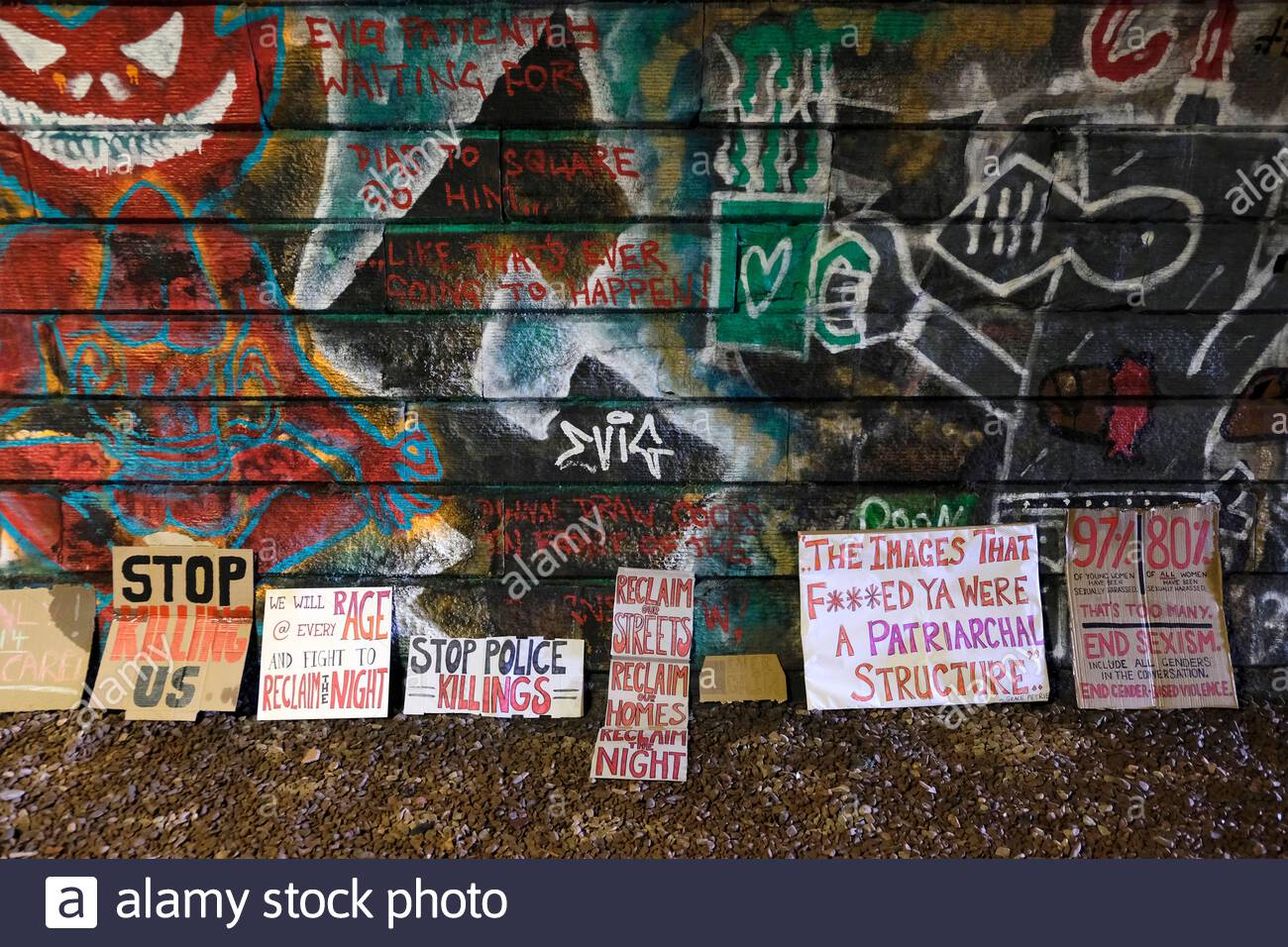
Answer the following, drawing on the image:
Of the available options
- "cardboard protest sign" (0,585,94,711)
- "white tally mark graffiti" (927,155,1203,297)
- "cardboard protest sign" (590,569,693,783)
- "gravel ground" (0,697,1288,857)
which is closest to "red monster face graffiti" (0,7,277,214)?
→ "cardboard protest sign" (0,585,94,711)

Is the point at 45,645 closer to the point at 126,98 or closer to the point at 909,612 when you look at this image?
the point at 126,98

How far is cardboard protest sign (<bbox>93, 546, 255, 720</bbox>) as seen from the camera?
283 cm

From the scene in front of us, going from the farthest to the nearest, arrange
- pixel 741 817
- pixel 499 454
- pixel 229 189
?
pixel 499 454
pixel 229 189
pixel 741 817

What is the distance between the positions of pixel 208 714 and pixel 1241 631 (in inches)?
160

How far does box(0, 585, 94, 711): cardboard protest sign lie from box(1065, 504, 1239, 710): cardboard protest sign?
12.7 feet

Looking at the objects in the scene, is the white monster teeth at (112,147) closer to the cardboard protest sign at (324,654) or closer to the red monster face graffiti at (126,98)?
the red monster face graffiti at (126,98)

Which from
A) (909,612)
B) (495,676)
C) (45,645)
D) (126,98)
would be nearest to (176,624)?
(45,645)

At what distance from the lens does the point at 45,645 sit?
287 centimetres

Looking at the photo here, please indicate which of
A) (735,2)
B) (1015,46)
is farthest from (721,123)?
(1015,46)

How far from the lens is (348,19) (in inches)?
98.7

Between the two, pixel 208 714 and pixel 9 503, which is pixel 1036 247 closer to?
pixel 208 714

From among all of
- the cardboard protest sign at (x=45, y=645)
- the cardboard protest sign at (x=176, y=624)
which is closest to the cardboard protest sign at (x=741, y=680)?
the cardboard protest sign at (x=176, y=624)

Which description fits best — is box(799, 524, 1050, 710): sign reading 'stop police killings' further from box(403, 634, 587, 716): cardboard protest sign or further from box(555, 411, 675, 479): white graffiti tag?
box(403, 634, 587, 716): cardboard protest sign

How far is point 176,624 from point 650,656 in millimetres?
1850
